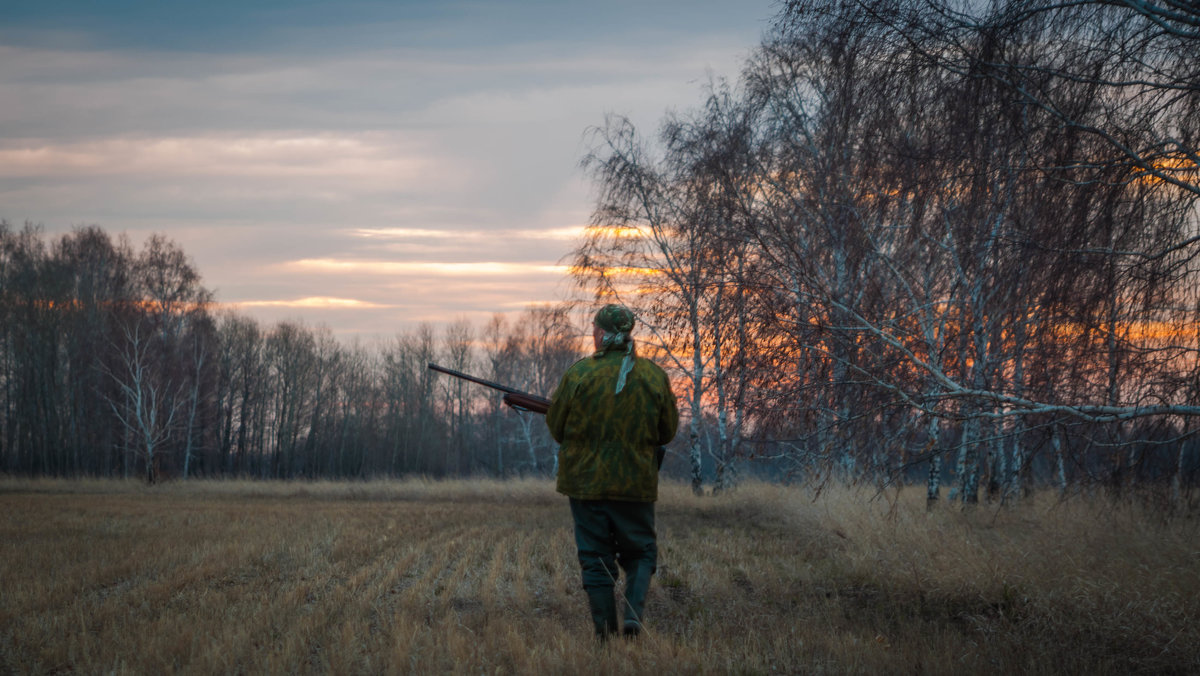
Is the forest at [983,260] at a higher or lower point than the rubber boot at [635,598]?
higher

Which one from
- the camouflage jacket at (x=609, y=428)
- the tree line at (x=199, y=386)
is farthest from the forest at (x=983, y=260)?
the tree line at (x=199, y=386)

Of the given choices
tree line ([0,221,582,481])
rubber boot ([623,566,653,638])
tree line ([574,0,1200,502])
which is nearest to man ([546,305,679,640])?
rubber boot ([623,566,653,638])

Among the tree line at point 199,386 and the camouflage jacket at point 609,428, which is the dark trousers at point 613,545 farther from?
the tree line at point 199,386

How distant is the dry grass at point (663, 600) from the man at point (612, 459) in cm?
38

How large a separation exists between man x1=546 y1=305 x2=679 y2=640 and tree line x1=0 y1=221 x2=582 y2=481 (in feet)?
56.2

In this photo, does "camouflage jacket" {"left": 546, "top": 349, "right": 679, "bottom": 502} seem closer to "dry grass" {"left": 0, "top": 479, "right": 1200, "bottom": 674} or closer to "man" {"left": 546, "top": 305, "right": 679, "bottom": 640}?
"man" {"left": 546, "top": 305, "right": 679, "bottom": 640}

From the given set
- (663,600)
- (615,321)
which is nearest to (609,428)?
(615,321)

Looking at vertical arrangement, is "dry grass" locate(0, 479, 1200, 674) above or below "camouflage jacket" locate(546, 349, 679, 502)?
below

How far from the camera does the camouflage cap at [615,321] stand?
17.4ft

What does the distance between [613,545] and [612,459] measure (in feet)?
2.01

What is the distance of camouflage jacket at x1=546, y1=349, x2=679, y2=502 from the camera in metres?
5.07

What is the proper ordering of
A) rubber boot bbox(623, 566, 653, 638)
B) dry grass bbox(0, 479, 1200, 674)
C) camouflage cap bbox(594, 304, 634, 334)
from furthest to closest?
camouflage cap bbox(594, 304, 634, 334)
rubber boot bbox(623, 566, 653, 638)
dry grass bbox(0, 479, 1200, 674)

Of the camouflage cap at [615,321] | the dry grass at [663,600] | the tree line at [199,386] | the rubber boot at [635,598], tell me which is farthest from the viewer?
the tree line at [199,386]

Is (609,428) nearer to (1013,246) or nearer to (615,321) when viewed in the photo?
(615,321)
